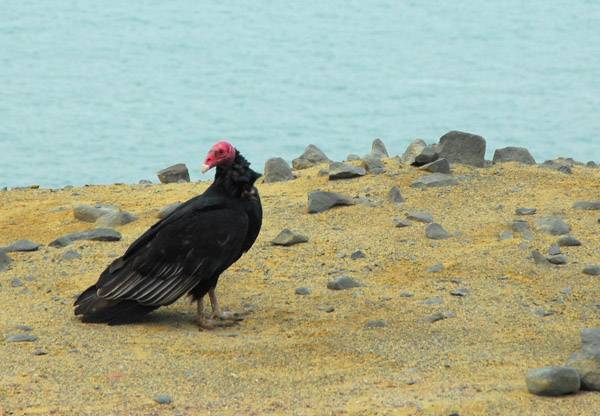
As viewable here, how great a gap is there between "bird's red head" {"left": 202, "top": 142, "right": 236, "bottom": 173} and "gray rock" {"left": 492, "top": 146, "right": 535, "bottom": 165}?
4.39 meters

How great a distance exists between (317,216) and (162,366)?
3.03 m

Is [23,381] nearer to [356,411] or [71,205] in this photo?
[356,411]

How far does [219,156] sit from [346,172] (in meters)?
3.01

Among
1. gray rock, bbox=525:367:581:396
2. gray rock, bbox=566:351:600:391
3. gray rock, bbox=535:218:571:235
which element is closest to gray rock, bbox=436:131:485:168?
gray rock, bbox=535:218:571:235

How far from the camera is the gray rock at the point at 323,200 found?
739 centimetres

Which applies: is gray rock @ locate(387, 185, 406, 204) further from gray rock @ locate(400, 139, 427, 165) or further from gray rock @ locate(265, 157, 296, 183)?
gray rock @ locate(265, 157, 296, 183)

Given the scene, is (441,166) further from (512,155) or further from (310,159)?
(310,159)

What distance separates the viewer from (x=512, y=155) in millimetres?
9180

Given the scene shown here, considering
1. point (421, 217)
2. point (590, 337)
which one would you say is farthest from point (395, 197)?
point (590, 337)

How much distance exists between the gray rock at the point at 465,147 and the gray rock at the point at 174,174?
269 cm

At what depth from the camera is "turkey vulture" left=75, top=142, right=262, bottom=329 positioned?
513cm

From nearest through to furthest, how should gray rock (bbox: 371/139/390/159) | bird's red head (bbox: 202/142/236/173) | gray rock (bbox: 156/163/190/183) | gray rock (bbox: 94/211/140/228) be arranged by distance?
bird's red head (bbox: 202/142/236/173) → gray rock (bbox: 94/211/140/228) → gray rock (bbox: 156/163/190/183) → gray rock (bbox: 371/139/390/159)

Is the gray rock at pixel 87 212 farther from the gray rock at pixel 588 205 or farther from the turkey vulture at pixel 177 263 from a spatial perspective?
the gray rock at pixel 588 205

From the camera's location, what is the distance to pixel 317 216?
730 cm
